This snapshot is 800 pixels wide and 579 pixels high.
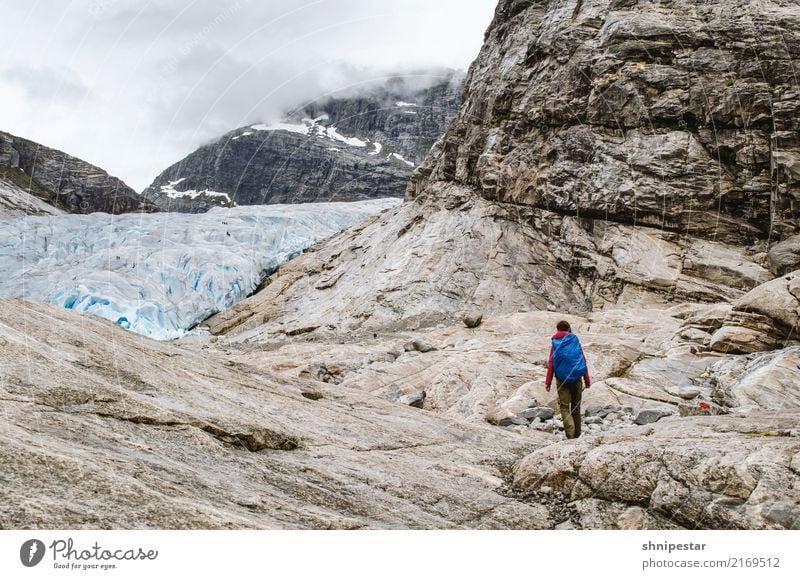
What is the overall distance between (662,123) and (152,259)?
129 feet

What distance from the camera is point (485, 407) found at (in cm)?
1512

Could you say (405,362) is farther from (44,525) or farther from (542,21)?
(542,21)

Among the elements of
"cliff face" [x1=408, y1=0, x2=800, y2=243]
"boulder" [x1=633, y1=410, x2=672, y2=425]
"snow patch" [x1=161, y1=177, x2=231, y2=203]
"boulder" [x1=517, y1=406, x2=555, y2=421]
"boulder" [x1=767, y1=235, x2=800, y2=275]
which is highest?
"snow patch" [x1=161, y1=177, x2=231, y2=203]

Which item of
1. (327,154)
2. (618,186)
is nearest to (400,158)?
(327,154)

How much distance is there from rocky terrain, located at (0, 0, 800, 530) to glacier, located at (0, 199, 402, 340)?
4625 millimetres

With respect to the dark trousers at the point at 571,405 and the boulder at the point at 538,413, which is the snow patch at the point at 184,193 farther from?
the dark trousers at the point at 571,405

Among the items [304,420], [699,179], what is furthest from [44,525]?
[699,179]

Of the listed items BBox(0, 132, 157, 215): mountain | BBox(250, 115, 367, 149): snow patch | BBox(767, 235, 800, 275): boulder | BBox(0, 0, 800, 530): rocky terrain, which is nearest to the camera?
BBox(0, 0, 800, 530): rocky terrain

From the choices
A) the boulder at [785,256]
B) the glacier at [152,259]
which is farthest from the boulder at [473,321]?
the glacier at [152,259]

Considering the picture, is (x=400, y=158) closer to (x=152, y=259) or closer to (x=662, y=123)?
(x=152, y=259)

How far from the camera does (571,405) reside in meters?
10.1

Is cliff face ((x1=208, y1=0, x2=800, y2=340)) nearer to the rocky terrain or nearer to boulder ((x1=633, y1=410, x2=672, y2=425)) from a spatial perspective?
the rocky terrain

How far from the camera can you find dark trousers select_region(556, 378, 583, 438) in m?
9.88

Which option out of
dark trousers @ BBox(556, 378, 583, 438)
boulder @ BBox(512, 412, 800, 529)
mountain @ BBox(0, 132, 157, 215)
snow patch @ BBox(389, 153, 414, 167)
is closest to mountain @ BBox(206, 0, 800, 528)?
dark trousers @ BBox(556, 378, 583, 438)
